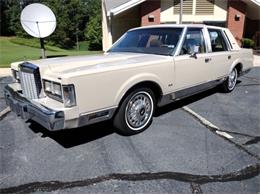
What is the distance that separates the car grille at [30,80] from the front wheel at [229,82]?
455cm

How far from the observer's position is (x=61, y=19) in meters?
41.2

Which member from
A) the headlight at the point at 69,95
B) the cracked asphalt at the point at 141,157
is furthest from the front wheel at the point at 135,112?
the headlight at the point at 69,95

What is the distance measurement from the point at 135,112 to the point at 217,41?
296cm

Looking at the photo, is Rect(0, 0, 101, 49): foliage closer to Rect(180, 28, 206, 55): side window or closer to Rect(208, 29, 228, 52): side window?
Rect(208, 29, 228, 52): side window

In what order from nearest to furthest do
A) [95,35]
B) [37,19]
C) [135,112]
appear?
1. [135,112]
2. [37,19]
3. [95,35]

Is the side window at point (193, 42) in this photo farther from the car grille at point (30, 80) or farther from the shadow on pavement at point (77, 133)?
the car grille at point (30, 80)

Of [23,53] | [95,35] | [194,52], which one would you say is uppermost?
[194,52]

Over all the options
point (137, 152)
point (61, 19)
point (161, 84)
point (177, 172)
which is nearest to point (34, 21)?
point (161, 84)

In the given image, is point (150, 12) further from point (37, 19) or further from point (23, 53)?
point (23, 53)

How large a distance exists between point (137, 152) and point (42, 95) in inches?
60.6

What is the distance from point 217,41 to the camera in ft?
20.7

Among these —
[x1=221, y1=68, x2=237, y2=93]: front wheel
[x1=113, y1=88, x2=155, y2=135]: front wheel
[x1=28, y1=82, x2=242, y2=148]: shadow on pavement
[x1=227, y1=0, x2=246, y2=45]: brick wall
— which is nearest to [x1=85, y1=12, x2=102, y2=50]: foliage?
[x1=227, y1=0, x2=246, y2=45]: brick wall

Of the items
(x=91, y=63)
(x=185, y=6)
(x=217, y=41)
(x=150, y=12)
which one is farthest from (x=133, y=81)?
(x=185, y=6)

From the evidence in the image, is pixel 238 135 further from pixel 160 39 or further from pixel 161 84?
pixel 160 39
